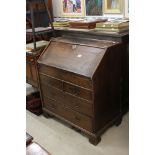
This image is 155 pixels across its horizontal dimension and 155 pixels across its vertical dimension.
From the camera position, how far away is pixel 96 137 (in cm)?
192

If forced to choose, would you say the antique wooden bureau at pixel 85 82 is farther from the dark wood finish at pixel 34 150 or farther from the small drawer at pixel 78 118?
the dark wood finish at pixel 34 150

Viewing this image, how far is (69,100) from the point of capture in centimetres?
203

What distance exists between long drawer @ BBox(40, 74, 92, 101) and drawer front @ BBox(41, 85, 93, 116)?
0.04 meters

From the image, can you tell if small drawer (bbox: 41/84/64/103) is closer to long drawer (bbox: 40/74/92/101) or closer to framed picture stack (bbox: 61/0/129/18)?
long drawer (bbox: 40/74/92/101)

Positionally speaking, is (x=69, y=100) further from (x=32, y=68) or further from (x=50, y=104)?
(x=32, y=68)

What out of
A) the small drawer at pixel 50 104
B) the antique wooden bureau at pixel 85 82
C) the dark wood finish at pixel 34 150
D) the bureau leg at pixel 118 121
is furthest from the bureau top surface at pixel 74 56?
the dark wood finish at pixel 34 150

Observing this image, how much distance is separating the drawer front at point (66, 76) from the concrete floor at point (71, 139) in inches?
22.6

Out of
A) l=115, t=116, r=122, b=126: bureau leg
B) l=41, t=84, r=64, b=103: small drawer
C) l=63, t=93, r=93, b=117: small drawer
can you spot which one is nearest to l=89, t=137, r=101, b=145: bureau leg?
l=63, t=93, r=93, b=117: small drawer

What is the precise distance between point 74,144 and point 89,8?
5.32 feet

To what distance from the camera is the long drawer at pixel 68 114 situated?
6.36 ft
